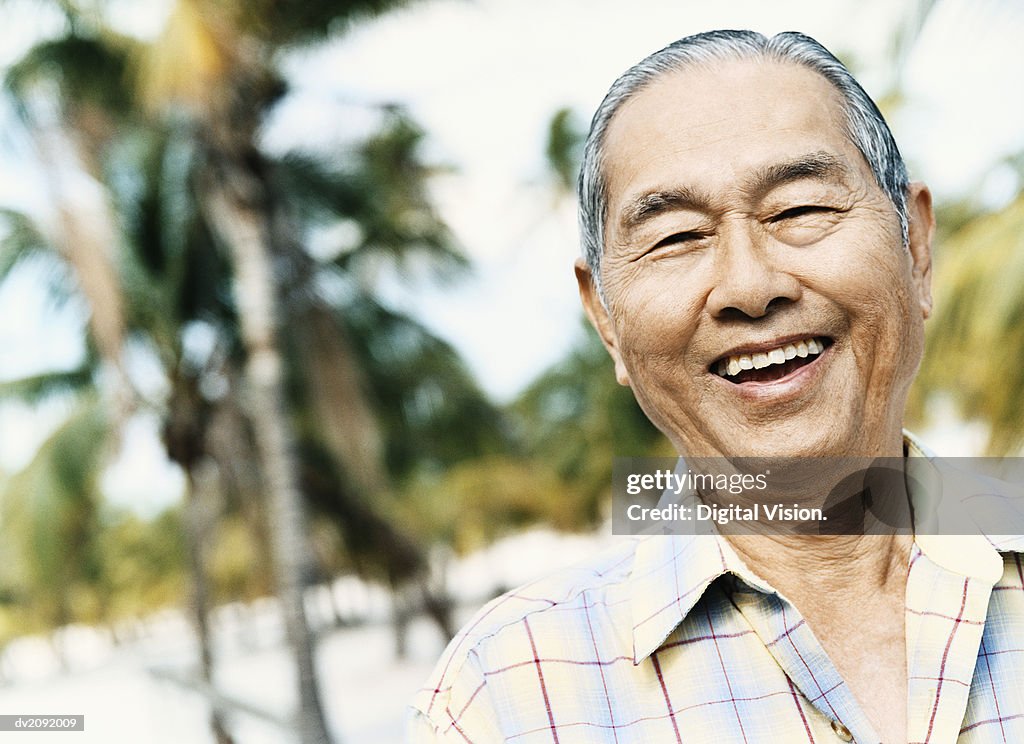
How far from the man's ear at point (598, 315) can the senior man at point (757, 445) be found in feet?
0.13

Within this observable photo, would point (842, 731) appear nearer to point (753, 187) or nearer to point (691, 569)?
point (691, 569)

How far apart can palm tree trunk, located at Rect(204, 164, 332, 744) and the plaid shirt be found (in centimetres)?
602

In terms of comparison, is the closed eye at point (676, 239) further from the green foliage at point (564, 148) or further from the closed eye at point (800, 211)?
the green foliage at point (564, 148)

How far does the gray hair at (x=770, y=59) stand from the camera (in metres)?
1.01

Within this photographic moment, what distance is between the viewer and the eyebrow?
0.94 meters

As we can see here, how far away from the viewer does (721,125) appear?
97 centimetres

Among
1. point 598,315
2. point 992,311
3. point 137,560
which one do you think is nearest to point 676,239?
point 598,315

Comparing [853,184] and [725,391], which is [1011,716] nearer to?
[725,391]

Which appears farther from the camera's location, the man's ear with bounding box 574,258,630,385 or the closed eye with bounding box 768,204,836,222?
the man's ear with bounding box 574,258,630,385

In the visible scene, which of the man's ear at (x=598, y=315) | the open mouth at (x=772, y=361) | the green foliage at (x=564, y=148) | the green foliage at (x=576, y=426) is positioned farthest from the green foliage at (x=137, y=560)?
the open mouth at (x=772, y=361)

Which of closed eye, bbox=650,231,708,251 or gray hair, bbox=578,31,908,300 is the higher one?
gray hair, bbox=578,31,908,300

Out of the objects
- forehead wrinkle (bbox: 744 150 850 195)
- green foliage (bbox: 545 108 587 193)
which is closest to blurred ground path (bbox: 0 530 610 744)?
forehead wrinkle (bbox: 744 150 850 195)

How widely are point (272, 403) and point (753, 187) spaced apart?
632 cm
